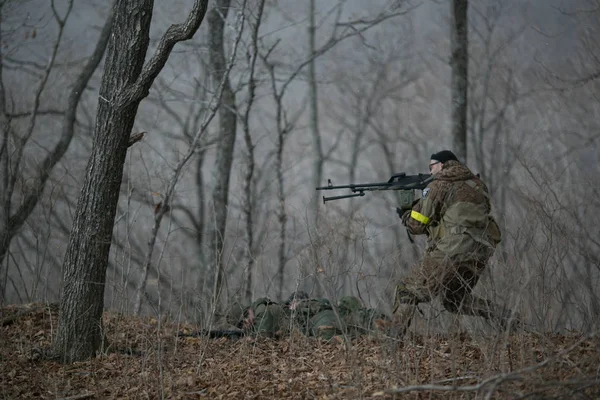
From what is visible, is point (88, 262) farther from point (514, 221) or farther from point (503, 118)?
point (503, 118)

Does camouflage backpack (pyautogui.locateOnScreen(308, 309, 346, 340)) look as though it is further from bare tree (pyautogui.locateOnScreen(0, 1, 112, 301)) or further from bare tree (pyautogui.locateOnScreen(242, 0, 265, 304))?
bare tree (pyautogui.locateOnScreen(0, 1, 112, 301))

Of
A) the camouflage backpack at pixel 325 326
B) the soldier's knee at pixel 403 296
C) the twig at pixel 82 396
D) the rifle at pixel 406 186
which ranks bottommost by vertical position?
the twig at pixel 82 396

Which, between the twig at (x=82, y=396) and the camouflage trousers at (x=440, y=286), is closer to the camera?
the twig at (x=82, y=396)

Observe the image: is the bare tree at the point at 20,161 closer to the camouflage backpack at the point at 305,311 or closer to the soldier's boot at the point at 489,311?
the camouflage backpack at the point at 305,311

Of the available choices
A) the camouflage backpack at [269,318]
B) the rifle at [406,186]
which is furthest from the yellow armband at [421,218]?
the camouflage backpack at [269,318]

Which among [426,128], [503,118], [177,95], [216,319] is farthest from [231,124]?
[426,128]

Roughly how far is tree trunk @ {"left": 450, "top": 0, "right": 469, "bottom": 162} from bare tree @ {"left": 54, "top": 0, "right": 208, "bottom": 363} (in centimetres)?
586

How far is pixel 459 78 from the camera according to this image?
34.7 ft

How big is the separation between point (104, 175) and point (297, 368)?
2.58 m

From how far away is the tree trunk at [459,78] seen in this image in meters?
10.5

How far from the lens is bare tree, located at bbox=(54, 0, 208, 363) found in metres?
5.74

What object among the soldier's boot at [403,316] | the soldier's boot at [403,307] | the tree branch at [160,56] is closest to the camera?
the soldier's boot at [403,316]

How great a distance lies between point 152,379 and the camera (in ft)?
16.5

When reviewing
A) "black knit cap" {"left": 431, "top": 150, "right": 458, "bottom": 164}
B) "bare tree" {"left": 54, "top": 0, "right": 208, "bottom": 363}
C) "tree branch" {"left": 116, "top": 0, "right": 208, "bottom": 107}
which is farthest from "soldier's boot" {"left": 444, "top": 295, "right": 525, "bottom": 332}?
"tree branch" {"left": 116, "top": 0, "right": 208, "bottom": 107}
